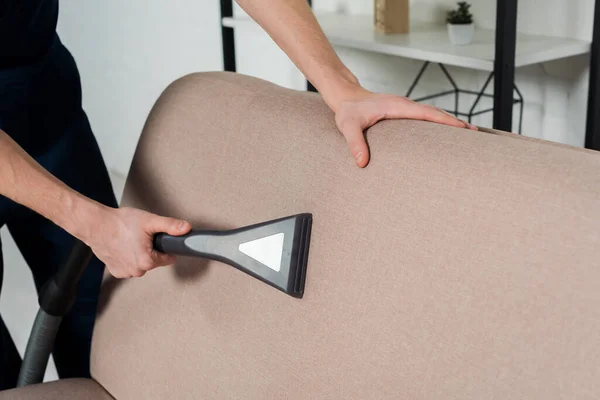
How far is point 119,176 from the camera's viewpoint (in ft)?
12.3

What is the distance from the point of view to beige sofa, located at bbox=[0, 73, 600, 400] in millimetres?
822

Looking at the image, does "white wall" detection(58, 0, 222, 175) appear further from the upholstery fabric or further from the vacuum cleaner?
the vacuum cleaner

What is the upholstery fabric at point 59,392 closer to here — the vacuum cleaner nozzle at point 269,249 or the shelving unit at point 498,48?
the vacuum cleaner nozzle at point 269,249

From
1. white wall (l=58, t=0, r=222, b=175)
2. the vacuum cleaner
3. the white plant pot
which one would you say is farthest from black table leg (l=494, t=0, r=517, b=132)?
white wall (l=58, t=0, r=222, b=175)

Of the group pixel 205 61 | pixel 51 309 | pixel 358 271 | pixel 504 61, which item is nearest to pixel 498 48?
pixel 504 61

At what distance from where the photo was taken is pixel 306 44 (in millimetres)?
1251

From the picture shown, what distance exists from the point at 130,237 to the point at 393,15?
1242 millimetres

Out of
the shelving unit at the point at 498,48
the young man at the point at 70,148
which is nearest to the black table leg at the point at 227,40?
the shelving unit at the point at 498,48

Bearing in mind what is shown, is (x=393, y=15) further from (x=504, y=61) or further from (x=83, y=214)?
(x=83, y=214)

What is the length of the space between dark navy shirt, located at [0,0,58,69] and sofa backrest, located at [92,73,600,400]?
1.03 feet

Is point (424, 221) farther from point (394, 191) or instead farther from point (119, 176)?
point (119, 176)

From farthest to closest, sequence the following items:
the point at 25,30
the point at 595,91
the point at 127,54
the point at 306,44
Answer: the point at 127,54, the point at 595,91, the point at 25,30, the point at 306,44

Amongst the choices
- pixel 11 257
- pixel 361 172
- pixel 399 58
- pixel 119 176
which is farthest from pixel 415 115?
pixel 119 176

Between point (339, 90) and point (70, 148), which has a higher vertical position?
point (339, 90)
